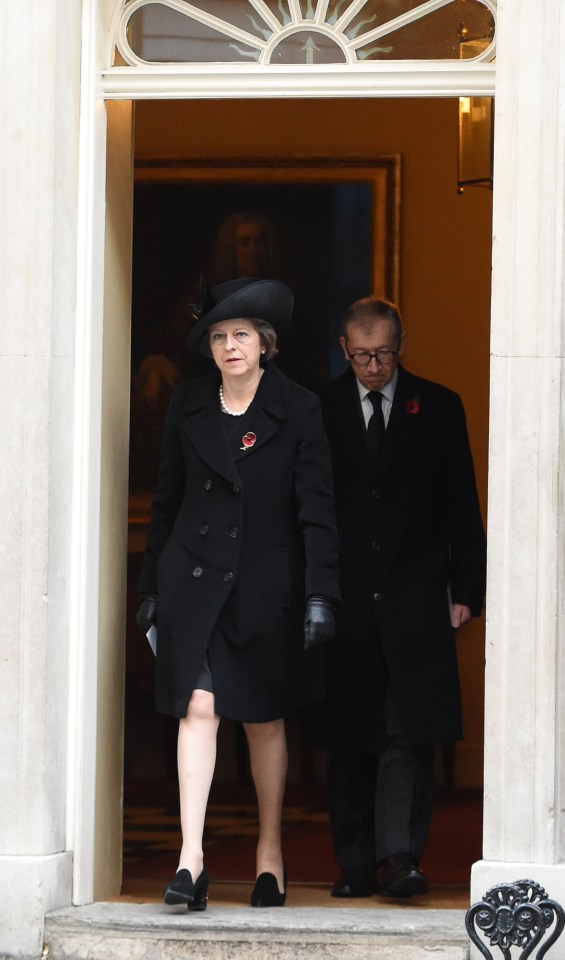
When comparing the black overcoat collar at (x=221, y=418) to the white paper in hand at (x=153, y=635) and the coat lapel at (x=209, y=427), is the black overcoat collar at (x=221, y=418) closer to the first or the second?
the coat lapel at (x=209, y=427)

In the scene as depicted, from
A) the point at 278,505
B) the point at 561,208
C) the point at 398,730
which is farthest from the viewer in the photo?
the point at 398,730

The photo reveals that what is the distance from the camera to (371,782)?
7.43m

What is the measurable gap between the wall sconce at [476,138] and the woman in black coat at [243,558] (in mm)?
2036

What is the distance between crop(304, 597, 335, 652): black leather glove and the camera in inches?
252

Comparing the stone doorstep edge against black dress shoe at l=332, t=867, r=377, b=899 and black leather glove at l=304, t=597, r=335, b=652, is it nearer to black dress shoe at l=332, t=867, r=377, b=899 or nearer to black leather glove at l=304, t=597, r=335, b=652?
black dress shoe at l=332, t=867, r=377, b=899

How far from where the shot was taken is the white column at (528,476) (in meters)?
6.27

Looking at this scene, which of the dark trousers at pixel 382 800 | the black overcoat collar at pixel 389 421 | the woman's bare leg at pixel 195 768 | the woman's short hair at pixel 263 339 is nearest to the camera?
the woman's bare leg at pixel 195 768

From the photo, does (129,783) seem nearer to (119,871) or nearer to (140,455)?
(140,455)

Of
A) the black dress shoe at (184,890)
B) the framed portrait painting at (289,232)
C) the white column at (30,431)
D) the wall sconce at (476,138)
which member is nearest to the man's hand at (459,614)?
the black dress shoe at (184,890)

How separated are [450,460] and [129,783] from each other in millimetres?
3392

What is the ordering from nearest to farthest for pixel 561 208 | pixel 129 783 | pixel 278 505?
pixel 561 208
pixel 278 505
pixel 129 783

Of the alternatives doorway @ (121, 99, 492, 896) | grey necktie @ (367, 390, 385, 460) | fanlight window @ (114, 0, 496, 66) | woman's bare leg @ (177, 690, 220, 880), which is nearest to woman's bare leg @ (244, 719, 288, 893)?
woman's bare leg @ (177, 690, 220, 880)

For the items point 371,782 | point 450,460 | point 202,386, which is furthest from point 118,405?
point 371,782

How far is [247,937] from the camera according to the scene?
6.20m
